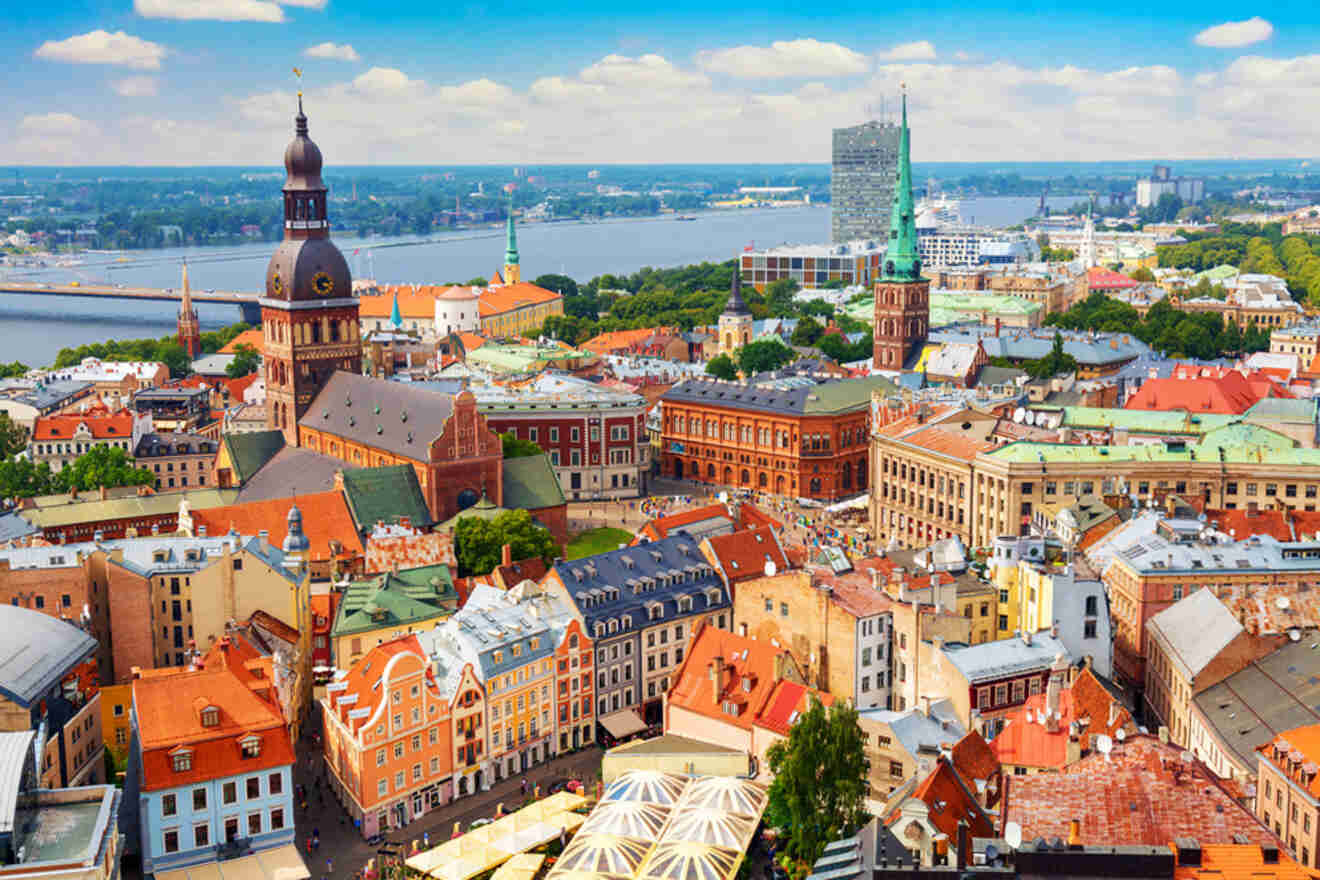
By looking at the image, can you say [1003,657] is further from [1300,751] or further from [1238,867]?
[1238,867]

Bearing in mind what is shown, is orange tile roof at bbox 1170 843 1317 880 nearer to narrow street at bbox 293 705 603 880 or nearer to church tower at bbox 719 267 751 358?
narrow street at bbox 293 705 603 880

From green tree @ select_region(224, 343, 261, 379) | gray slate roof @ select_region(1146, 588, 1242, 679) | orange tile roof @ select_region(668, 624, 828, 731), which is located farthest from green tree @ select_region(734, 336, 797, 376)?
orange tile roof @ select_region(668, 624, 828, 731)

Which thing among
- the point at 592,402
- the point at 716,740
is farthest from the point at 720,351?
the point at 716,740

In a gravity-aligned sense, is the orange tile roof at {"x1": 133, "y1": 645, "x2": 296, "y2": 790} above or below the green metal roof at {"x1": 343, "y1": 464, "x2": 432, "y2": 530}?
below

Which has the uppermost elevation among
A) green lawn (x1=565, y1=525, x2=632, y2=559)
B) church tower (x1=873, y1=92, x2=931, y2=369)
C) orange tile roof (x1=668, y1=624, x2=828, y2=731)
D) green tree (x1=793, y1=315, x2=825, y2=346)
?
church tower (x1=873, y1=92, x2=931, y2=369)

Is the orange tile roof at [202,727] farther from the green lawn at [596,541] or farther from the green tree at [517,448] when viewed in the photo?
the green tree at [517,448]

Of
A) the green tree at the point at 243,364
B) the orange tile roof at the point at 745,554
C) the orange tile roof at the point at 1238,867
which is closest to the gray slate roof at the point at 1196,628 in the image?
the orange tile roof at the point at 1238,867

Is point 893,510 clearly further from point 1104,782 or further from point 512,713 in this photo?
point 1104,782
